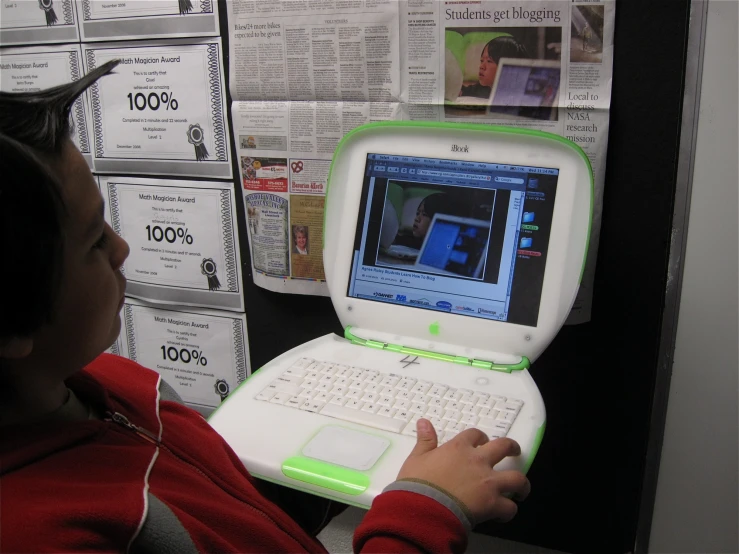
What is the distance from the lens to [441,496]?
20.5 inches

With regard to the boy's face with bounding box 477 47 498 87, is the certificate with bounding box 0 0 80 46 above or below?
above

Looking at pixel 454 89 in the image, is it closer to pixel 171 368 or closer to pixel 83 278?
pixel 83 278

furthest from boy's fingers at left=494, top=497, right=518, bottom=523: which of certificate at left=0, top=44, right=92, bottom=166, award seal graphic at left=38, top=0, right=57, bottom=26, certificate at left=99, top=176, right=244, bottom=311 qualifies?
award seal graphic at left=38, top=0, right=57, bottom=26

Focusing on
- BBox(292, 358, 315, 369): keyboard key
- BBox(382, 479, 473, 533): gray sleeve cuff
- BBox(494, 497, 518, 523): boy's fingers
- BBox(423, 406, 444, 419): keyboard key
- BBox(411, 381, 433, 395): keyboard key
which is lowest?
BBox(494, 497, 518, 523): boy's fingers

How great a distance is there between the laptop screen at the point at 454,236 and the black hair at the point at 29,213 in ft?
1.39

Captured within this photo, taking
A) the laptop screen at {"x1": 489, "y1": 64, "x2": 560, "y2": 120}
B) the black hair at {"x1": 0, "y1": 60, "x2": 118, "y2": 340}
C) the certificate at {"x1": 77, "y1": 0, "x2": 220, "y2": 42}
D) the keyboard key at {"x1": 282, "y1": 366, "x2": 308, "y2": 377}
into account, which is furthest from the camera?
the certificate at {"x1": 77, "y1": 0, "x2": 220, "y2": 42}

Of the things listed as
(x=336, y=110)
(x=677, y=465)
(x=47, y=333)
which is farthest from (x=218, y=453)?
(x=677, y=465)

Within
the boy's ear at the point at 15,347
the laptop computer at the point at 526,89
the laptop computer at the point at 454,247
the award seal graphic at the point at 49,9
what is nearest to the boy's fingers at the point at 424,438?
the laptop computer at the point at 454,247

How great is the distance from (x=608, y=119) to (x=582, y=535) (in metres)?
0.69

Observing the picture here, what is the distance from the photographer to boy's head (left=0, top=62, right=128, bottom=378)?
0.39 meters

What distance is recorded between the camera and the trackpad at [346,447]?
1.91 ft

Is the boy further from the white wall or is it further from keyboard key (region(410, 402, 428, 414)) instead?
the white wall

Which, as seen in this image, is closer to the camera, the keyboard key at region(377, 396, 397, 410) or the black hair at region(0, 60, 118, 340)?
the black hair at region(0, 60, 118, 340)

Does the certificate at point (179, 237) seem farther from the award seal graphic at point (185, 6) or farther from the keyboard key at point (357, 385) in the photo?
the keyboard key at point (357, 385)
